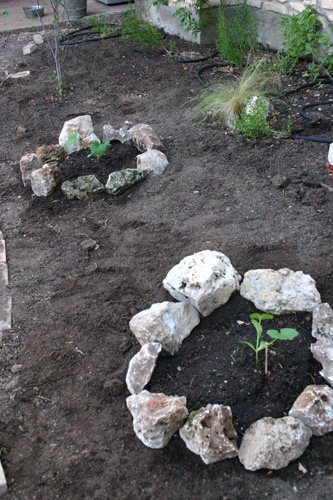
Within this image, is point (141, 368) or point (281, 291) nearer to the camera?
point (141, 368)

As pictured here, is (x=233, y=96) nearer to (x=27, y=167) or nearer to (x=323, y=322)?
(x=27, y=167)

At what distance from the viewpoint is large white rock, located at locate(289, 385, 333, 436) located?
1824mm

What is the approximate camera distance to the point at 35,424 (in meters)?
2.03

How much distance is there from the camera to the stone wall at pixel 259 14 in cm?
516

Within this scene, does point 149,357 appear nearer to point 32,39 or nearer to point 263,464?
point 263,464

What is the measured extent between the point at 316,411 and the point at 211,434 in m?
0.44

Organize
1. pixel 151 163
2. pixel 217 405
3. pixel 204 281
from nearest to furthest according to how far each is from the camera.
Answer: pixel 217 405
pixel 204 281
pixel 151 163

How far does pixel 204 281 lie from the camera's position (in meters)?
2.25

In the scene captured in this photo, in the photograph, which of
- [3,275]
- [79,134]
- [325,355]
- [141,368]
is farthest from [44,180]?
[325,355]

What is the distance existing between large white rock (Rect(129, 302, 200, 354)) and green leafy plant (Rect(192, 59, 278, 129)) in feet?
7.88

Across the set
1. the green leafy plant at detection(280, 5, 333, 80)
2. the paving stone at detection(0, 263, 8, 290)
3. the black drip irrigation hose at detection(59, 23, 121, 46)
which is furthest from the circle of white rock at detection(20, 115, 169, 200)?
the black drip irrigation hose at detection(59, 23, 121, 46)

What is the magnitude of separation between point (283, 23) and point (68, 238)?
3.59m

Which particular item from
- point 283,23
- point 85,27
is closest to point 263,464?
point 283,23

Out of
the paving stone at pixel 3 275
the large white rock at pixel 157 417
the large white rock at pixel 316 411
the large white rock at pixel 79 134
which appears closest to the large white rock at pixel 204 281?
the large white rock at pixel 157 417
